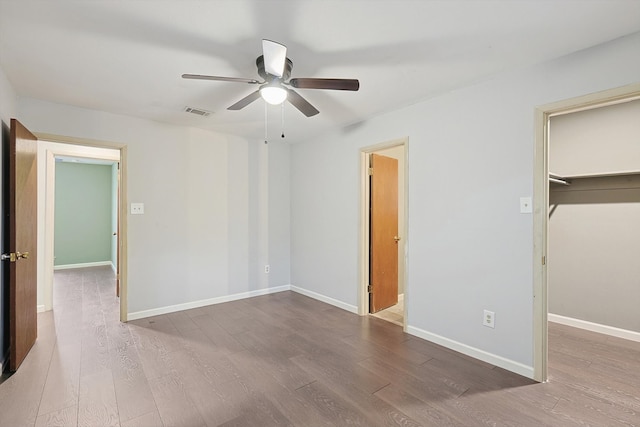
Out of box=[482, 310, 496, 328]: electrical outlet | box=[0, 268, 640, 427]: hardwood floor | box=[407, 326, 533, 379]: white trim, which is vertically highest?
box=[482, 310, 496, 328]: electrical outlet

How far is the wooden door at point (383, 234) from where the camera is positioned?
12.6 feet

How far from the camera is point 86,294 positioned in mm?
4645

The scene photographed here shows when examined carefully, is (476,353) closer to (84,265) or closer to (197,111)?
(197,111)

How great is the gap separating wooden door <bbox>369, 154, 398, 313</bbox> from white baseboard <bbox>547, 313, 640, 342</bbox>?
5.78 feet

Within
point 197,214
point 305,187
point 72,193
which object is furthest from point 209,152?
point 72,193

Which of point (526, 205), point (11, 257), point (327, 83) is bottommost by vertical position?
point (11, 257)

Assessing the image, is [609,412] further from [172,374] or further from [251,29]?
[251,29]

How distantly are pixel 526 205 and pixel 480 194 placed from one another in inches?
14.4

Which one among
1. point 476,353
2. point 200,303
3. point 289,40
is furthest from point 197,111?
point 476,353

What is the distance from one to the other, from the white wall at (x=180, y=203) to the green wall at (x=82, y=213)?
4772 mm

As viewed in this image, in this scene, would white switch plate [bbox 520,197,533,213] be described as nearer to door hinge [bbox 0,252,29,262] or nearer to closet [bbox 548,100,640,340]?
closet [bbox 548,100,640,340]

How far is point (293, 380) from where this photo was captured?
7.40ft

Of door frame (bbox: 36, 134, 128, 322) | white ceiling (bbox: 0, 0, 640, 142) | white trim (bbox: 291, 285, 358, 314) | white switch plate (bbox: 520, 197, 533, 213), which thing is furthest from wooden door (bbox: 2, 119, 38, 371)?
white switch plate (bbox: 520, 197, 533, 213)

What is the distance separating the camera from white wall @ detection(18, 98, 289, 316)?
11.0 ft
